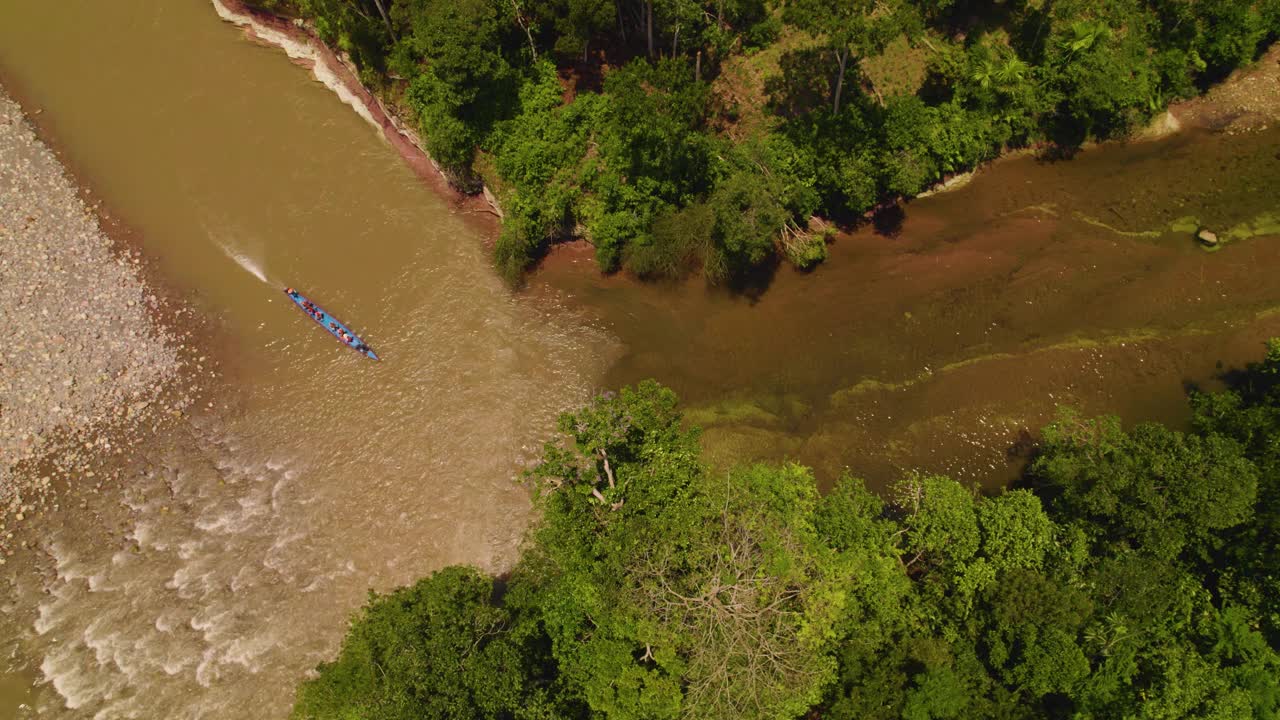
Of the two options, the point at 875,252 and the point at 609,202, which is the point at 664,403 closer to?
the point at 609,202

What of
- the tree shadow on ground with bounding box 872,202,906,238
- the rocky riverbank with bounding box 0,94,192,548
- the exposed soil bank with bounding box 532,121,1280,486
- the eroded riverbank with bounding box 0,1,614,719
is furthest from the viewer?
the tree shadow on ground with bounding box 872,202,906,238

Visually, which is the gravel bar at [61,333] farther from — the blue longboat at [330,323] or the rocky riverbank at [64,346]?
the blue longboat at [330,323]

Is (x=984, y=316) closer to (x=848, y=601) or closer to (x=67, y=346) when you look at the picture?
(x=848, y=601)

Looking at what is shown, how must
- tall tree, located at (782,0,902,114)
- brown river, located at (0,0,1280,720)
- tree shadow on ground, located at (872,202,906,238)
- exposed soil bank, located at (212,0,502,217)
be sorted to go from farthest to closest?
1. exposed soil bank, located at (212,0,502,217)
2. tree shadow on ground, located at (872,202,906,238)
3. brown river, located at (0,0,1280,720)
4. tall tree, located at (782,0,902,114)

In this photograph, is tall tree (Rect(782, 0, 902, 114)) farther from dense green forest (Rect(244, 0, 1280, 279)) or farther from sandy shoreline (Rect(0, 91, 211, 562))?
sandy shoreline (Rect(0, 91, 211, 562))

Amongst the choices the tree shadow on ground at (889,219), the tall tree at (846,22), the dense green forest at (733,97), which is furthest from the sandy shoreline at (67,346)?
the tree shadow on ground at (889,219)

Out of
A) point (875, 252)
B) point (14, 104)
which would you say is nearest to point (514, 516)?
point (875, 252)

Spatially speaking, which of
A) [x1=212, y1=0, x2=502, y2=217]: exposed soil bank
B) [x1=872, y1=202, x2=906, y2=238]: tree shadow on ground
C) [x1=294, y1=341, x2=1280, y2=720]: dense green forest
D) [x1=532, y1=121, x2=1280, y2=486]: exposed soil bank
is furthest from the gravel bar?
A: [x1=872, y1=202, x2=906, y2=238]: tree shadow on ground
